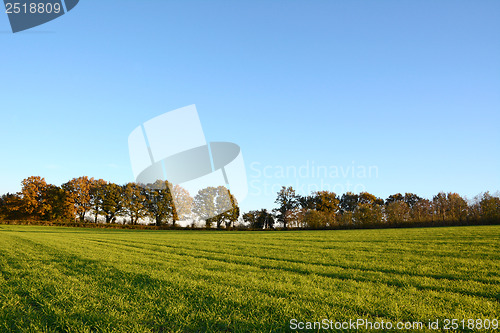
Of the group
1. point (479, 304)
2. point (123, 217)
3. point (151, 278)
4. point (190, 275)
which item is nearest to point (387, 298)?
point (479, 304)

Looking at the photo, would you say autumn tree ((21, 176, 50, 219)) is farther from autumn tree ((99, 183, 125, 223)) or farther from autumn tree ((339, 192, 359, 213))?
autumn tree ((339, 192, 359, 213))

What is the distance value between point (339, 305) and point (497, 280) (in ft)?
17.8

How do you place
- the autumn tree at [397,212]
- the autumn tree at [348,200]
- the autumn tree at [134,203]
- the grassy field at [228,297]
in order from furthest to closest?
the autumn tree at [348,200], the autumn tree at [134,203], the autumn tree at [397,212], the grassy field at [228,297]

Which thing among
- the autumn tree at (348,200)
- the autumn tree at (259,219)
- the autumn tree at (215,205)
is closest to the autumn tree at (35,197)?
the autumn tree at (215,205)

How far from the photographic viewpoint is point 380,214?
64.1m

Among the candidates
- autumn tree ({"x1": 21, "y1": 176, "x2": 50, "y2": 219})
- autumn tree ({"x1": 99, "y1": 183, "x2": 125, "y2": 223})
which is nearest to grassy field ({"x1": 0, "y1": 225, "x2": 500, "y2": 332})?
autumn tree ({"x1": 99, "y1": 183, "x2": 125, "y2": 223})

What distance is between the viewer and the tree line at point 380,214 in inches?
2249

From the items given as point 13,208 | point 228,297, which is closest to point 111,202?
point 13,208

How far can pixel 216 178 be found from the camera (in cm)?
2527

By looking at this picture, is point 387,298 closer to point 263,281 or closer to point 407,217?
point 263,281

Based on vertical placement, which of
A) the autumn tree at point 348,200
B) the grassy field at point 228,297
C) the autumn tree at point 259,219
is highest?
the autumn tree at point 348,200

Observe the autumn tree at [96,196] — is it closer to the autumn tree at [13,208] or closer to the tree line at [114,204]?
the tree line at [114,204]

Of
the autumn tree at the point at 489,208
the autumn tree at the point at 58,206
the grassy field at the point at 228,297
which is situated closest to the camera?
the grassy field at the point at 228,297

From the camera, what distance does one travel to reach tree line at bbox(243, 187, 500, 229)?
57.1 m
